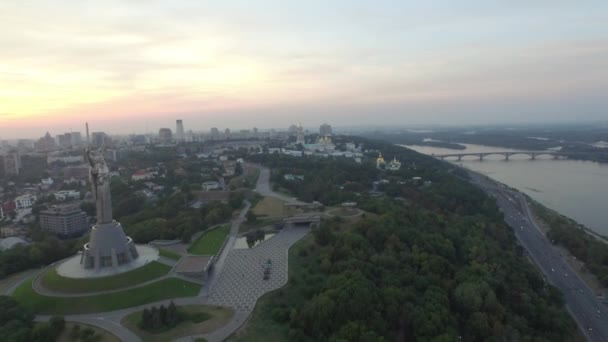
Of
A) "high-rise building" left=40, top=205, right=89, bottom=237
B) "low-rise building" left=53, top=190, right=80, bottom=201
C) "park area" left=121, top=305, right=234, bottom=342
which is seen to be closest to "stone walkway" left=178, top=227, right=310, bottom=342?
"park area" left=121, top=305, right=234, bottom=342

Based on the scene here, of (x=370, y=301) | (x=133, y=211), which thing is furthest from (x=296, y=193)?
(x=370, y=301)

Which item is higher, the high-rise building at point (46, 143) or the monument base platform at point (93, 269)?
the high-rise building at point (46, 143)

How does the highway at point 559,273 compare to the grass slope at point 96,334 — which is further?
the highway at point 559,273

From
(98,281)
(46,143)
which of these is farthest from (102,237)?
(46,143)

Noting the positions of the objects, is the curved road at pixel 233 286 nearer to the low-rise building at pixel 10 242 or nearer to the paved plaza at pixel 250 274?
the paved plaza at pixel 250 274

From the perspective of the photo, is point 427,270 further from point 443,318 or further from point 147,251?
point 147,251

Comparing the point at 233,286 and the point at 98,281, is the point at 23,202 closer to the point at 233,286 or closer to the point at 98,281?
the point at 98,281

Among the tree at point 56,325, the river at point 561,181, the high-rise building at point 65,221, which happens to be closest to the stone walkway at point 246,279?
the tree at point 56,325
